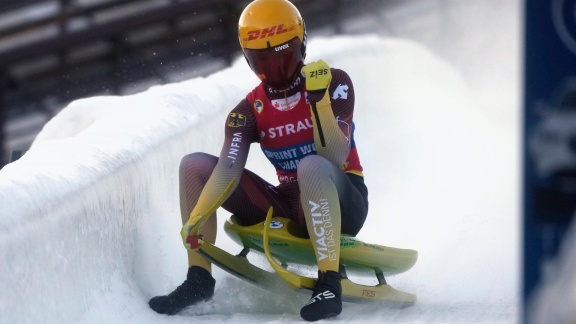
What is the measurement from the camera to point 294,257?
3848 mm

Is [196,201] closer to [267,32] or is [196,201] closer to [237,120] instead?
[237,120]

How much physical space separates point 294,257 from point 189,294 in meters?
0.50

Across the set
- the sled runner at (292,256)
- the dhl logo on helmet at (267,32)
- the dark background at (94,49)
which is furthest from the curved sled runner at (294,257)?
the dark background at (94,49)

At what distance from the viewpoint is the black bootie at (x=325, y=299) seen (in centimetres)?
326

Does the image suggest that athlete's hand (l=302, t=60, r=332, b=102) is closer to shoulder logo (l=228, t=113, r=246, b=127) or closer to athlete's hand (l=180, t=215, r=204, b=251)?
shoulder logo (l=228, t=113, r=246, b=127)

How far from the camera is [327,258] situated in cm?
344

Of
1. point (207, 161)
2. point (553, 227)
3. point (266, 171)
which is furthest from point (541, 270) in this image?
point (266, 171)

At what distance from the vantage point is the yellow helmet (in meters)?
3.74

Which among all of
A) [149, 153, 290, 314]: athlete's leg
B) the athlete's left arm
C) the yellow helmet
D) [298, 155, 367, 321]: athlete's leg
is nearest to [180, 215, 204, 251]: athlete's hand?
[149, 153, 290, 314]: athlete's leg

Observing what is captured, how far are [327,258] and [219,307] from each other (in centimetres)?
48

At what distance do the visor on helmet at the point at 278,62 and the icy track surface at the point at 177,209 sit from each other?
0.66 metres

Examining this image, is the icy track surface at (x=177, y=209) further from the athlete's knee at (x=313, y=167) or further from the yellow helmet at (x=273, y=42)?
the yellow helmet at (x=273, y=42)

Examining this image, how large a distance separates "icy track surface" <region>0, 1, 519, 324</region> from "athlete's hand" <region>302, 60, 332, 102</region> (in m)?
0.77

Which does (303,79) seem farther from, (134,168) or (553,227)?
(553,227)
